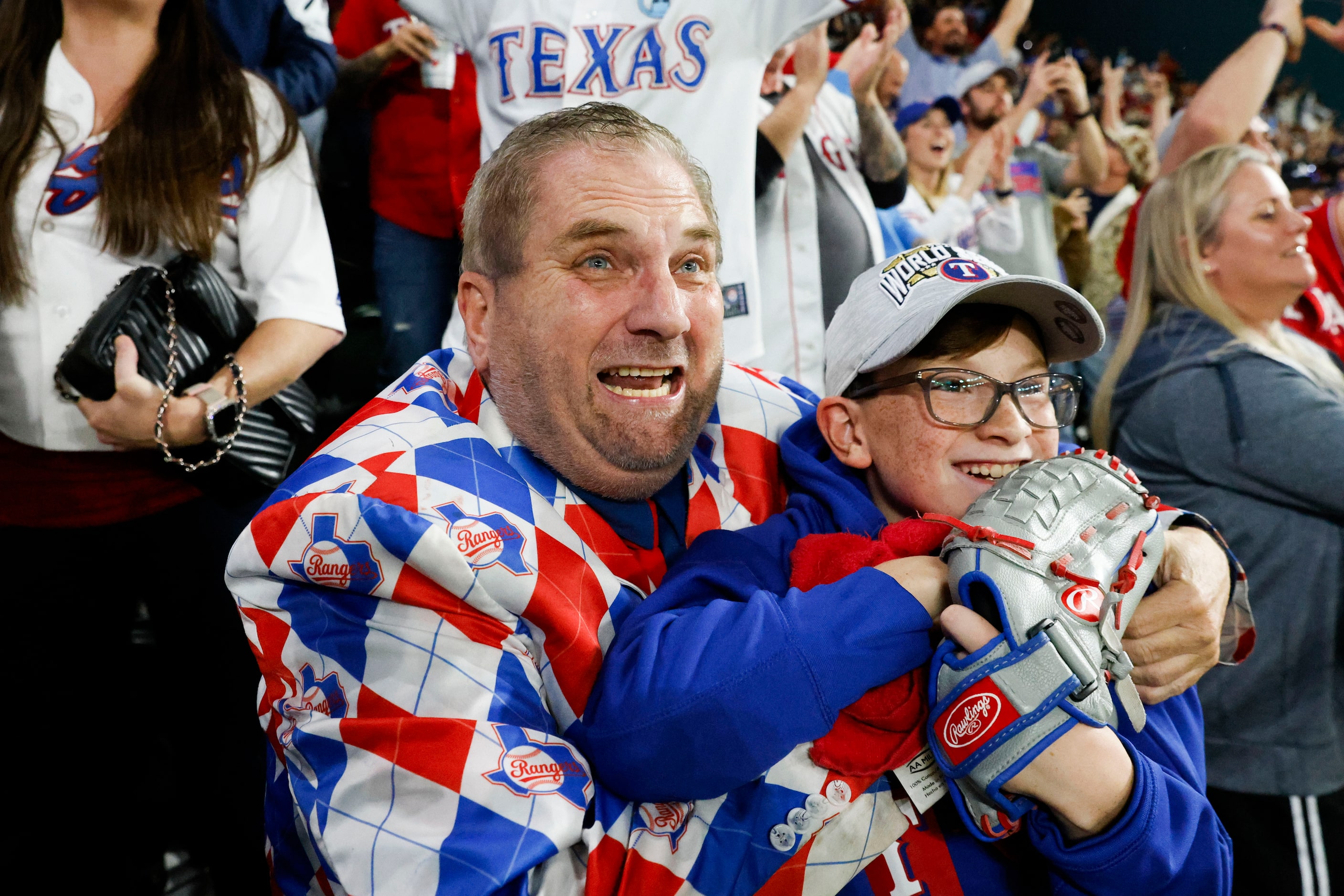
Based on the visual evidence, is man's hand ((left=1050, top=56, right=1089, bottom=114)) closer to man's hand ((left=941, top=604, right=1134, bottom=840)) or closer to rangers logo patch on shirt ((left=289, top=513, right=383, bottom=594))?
man's hand ((left=941, top=604, right=1134, bottom=840))

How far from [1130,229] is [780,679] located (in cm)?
241

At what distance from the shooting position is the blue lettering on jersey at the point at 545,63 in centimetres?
208

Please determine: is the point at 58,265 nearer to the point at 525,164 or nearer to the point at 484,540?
the point at 525,164

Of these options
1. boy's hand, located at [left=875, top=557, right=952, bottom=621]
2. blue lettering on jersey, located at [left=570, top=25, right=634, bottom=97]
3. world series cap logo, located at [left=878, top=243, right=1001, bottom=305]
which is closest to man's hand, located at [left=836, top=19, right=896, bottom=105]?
blue lettering on jersey, located at [left=570, top=25, right=634, bottom=97]

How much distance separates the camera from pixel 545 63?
2078 mm

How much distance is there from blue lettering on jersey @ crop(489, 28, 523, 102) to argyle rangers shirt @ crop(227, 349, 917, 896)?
119 cm

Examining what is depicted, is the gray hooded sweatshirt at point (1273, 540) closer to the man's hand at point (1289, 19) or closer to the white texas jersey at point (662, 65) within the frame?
the white texas jersey at point (662, 65)

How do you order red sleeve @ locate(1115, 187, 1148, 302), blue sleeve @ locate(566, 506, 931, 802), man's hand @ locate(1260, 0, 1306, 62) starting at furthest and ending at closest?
man's hand @ locate(1260, 0, 1306, 62) → red sleeve @ locate(1115, 187, 1148, 302) → blue sleeve @ locate(566, 506, 931, 802)

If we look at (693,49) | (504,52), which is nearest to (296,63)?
(504,52)

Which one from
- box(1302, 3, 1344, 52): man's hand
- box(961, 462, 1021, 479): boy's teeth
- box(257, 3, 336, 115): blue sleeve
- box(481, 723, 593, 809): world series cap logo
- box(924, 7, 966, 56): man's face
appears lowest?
box(481, 723, 593, 809): world series cap logo

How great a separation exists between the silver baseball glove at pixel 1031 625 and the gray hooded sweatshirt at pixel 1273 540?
1.25 m

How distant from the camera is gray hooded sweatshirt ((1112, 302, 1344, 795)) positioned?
215 centimetres

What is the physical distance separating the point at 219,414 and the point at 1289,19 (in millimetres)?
4167

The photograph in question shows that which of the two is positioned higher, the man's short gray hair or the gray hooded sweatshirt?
the man's short gray hair
